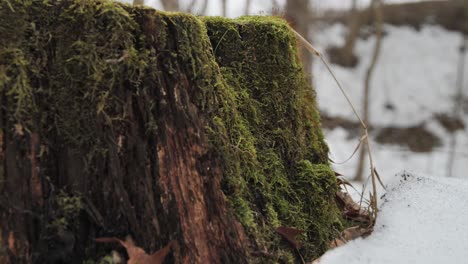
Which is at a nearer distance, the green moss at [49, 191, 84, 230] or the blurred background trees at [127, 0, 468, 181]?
the green moss at [49, 191, 84, 230]

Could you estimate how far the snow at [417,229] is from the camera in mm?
1377

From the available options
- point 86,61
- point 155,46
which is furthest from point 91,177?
point 155,46

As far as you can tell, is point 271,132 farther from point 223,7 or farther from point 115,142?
point 223,7

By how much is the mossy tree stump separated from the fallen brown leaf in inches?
1.3

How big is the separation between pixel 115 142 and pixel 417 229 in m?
1.25

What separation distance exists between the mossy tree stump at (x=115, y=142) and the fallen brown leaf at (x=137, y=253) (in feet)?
0.11

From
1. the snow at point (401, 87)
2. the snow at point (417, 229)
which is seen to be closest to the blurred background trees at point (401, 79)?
the snow at point (401, 87)

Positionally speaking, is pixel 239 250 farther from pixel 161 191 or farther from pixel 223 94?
pixel 223 94

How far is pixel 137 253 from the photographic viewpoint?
1105 mm

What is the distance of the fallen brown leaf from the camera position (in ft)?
3.60

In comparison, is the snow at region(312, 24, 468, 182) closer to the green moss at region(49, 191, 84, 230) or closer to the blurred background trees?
the blurred background trees

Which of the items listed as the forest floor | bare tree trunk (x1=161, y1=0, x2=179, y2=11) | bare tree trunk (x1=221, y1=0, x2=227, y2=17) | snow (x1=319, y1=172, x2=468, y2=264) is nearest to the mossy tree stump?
snow (x1=319, y1=172, x2=468, y2=264)

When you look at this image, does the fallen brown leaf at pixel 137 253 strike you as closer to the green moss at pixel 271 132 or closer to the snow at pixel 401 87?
the green moss at pixel 271 132

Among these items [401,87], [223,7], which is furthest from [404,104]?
[223,7]
